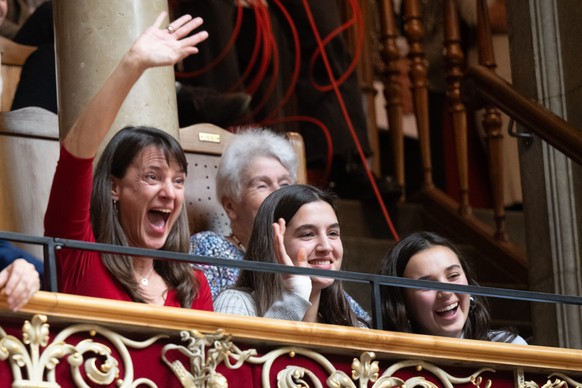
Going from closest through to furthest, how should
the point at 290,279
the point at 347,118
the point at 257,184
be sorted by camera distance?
1. the point at 290,279
2. the point at 257,184
3. the point at 347,118

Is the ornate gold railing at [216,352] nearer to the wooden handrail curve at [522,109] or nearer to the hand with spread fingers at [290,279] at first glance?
the hand with spread fingers at [290,279]

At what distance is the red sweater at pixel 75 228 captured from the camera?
3346 mm

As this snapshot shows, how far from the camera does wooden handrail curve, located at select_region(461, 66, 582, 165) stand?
15.7 ft

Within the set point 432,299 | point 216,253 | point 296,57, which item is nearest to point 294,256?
point 432,299

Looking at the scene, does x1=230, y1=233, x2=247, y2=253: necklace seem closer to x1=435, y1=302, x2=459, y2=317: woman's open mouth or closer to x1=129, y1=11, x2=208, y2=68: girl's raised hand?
x1=435, y1=302, x2=459, y2=317: woman's open mouth

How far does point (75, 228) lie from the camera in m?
3.38

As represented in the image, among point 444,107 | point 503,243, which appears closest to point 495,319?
point 503,243

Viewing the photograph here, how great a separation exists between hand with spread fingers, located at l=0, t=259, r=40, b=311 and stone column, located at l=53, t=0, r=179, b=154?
52.1 inches

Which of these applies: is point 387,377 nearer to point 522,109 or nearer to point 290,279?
point 290,279

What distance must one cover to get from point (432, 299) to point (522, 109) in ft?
4.20

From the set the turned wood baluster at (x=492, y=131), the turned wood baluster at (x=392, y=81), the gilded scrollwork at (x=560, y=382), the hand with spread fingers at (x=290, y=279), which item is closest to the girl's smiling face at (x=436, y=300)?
the gilded scrollwork at (x=560, y=382)

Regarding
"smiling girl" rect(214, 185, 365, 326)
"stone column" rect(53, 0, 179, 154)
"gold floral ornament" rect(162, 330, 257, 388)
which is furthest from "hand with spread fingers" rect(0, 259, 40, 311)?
"stone column" rect(53, 0, 179, 154)

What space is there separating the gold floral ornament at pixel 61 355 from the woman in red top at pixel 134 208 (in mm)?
341

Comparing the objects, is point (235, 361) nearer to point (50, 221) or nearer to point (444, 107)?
point (50, 221)
